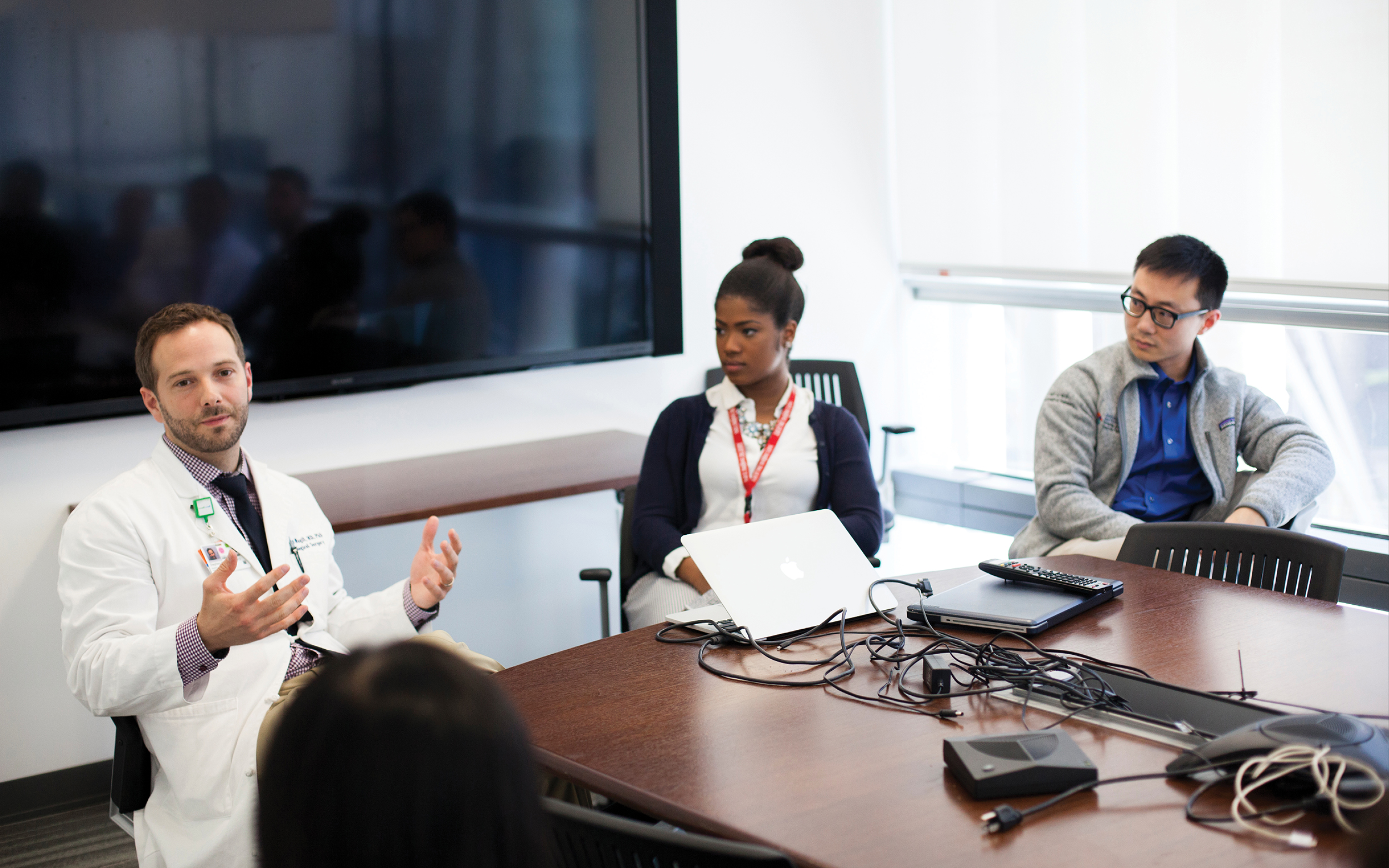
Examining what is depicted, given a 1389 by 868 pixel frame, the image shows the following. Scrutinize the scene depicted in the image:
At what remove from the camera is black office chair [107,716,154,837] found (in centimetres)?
192

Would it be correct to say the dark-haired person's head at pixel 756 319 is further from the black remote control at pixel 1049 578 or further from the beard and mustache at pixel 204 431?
the beard and mustache at pixel 204 431

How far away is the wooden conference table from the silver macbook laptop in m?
0.09

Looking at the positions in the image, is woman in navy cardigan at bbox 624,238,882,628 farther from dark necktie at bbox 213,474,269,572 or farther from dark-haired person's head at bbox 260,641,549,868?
dark-haired person's head at bbox 260,641,549,868

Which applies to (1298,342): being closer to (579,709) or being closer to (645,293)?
(645,293)

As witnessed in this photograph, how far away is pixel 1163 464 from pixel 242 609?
240cm

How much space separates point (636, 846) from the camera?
118 centimetres

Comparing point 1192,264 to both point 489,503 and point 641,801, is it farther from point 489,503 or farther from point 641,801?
point 641,801

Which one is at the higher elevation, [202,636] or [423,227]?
[423,227]

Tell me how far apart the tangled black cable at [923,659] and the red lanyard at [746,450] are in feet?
2.54

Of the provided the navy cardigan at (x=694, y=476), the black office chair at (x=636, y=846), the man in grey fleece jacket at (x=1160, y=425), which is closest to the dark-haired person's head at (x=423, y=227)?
the navy cardigan at (x=694, y=476)

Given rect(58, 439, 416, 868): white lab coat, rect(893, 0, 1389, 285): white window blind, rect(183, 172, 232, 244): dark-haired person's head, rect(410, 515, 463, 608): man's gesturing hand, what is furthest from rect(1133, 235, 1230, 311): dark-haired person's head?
rect(183, 172, 232, 244): dark-haired person's head

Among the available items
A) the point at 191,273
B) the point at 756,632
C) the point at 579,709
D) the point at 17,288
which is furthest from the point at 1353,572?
the point at 17,288

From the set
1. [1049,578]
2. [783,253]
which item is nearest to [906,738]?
[1049,578]

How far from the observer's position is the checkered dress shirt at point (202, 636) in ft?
6.08
